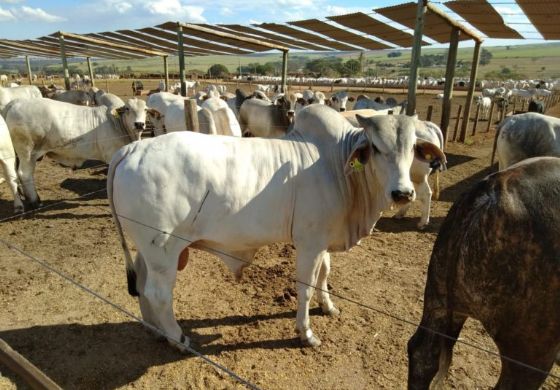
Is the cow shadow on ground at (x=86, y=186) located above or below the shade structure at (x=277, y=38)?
below

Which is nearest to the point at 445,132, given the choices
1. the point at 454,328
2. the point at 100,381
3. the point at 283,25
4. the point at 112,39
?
the point at 283,25

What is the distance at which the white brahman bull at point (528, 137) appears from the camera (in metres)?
6.32

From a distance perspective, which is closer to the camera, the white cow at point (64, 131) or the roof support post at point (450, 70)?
the white cow at point (64, 131)

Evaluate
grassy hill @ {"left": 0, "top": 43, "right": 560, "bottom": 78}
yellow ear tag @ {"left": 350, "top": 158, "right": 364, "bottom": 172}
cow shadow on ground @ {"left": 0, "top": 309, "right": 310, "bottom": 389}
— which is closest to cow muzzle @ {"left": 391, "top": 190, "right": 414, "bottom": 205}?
yellow ear tag @ {"left": 350, "top": 158, "right": 364, "bottom": 172}

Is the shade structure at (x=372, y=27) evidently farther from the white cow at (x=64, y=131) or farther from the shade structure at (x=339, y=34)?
the white cow at (x=64, y=131)

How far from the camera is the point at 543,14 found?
340 inches

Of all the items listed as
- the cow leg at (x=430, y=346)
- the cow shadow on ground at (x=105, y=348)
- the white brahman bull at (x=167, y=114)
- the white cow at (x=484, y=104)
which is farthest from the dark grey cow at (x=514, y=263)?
the white cow at (x=484, y=104)

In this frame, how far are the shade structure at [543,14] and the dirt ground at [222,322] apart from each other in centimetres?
583

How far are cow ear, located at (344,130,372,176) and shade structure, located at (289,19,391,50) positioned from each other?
8.54 m

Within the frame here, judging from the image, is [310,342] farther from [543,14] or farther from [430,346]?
[543,14]

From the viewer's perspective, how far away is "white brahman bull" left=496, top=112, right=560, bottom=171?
20.7 feet

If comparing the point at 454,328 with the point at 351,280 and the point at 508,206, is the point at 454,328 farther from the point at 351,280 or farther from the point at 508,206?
the point at 351,280

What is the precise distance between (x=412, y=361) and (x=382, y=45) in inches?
540

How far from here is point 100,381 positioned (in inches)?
118
